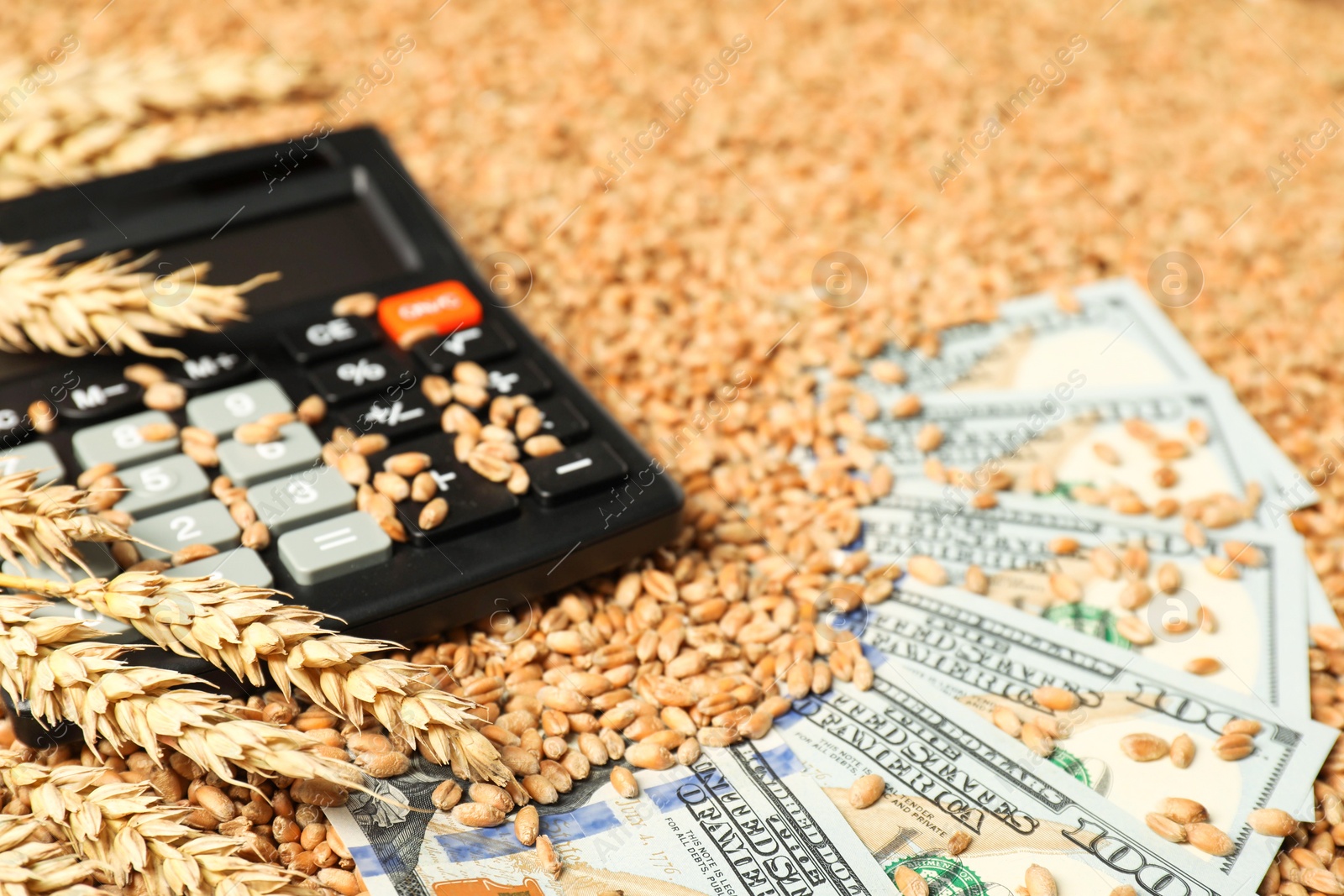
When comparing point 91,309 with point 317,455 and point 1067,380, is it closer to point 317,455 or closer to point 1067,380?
point 317,455

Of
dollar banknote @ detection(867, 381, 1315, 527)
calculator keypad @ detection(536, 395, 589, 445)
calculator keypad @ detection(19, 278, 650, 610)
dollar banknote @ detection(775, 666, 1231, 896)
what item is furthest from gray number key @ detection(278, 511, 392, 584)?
dollar banknote @ detection(867, 381, 1315, 527)

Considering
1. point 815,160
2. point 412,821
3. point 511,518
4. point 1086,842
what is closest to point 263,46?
point 815,160

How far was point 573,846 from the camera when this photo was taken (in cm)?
45

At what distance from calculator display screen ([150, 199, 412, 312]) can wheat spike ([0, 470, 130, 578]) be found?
210mm

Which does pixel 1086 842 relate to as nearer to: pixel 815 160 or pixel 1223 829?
pixel 1223 829

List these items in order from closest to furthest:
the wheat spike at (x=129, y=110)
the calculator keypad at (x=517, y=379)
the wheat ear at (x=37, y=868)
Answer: the wheat ear at (x=37, y=868)
the calculator keypad at (x=517, y=379)
the wheat spike at (x=129, y=110)

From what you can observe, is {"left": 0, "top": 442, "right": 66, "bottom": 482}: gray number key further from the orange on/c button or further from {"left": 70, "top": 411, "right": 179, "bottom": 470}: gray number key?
the orange on/c button

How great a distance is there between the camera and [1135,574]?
59 cm

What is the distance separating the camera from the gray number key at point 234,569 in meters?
0.48

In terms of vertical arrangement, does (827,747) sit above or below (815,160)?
below

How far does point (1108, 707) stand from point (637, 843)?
0.25 metres

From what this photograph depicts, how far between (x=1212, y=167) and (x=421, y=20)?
0.82 meters

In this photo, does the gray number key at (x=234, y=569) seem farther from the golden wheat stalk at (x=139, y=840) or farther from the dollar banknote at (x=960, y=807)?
the dollar banknote at (x=960, y=807)

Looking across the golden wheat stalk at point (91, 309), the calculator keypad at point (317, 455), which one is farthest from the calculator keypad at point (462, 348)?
the golden wheat stalk at point (91, 309)
